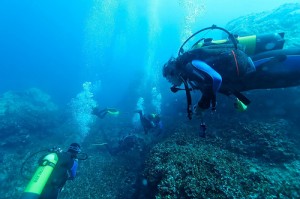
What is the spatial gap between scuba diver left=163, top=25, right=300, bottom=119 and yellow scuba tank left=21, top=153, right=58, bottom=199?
185 inches

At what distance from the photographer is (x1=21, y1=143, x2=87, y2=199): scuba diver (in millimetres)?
6320

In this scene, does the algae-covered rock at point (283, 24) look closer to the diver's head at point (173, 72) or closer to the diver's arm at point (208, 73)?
the diver's head at point (173, 72)

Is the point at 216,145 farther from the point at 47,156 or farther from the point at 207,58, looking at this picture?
the point at 47,156

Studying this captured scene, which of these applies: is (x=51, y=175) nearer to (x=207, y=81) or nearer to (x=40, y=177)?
(x=40, y=177)

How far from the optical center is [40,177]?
6.51 meters

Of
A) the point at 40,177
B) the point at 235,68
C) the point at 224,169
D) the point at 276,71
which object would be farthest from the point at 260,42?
the point at 40,177

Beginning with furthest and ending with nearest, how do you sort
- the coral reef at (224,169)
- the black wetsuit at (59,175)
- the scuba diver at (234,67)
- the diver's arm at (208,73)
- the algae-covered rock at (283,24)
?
the algae-covered rock at (283,24) < the black wetsuit at (59,175) < the coral reef at (224,169) < the scuba diver at (234,67) < the diver's arm at (208,73)

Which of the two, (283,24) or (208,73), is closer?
(208,73)

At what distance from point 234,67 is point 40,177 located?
240 inches

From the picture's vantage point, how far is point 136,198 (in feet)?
24.1

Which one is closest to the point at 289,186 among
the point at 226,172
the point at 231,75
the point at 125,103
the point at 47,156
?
the point at 226,172

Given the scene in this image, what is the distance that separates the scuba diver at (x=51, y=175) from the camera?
6.32 metres

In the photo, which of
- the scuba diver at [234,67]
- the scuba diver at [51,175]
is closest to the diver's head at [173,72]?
the scuba diver at [234,67]

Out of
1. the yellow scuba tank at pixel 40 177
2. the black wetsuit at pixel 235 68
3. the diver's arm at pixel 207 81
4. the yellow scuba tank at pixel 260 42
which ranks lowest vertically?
the yellow scuba tank at pixel 40 177
